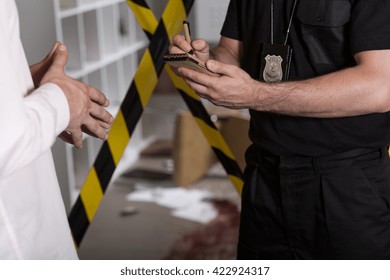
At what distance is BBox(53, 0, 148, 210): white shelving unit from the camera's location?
184 inches

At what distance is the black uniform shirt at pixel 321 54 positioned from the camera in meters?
1.65

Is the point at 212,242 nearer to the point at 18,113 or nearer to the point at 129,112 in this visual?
the point at 129,112

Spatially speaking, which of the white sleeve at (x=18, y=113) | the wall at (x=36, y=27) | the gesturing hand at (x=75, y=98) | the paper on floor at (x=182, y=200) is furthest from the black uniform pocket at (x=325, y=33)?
the paper on floor at (x=182, y=200)

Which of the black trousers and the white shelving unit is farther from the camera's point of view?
the white shelving unit

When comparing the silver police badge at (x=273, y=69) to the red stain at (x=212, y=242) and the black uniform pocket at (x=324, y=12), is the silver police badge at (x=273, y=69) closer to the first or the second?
the black uniform pocket at (x=324, y=12)

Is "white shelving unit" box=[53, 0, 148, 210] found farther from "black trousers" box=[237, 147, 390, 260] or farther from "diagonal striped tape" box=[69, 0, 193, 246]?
"black trousers" box=[237, 147, 390, 260]

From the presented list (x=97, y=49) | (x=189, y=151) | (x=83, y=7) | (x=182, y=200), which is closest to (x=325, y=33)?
(x=182, y=200)

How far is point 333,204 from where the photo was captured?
70.9 inches

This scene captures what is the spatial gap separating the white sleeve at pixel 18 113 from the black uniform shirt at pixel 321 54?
2.71 feet

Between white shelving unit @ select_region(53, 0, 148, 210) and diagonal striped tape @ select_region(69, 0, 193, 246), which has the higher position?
diagonal striped tape @ select_region(69, 0, 193, 246)

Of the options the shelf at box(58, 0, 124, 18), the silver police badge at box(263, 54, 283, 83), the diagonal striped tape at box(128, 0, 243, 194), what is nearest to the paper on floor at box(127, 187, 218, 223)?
the shelf at box(58, 0, 124, 18)

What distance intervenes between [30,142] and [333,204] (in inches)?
39.4

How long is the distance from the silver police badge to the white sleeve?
802 mm
